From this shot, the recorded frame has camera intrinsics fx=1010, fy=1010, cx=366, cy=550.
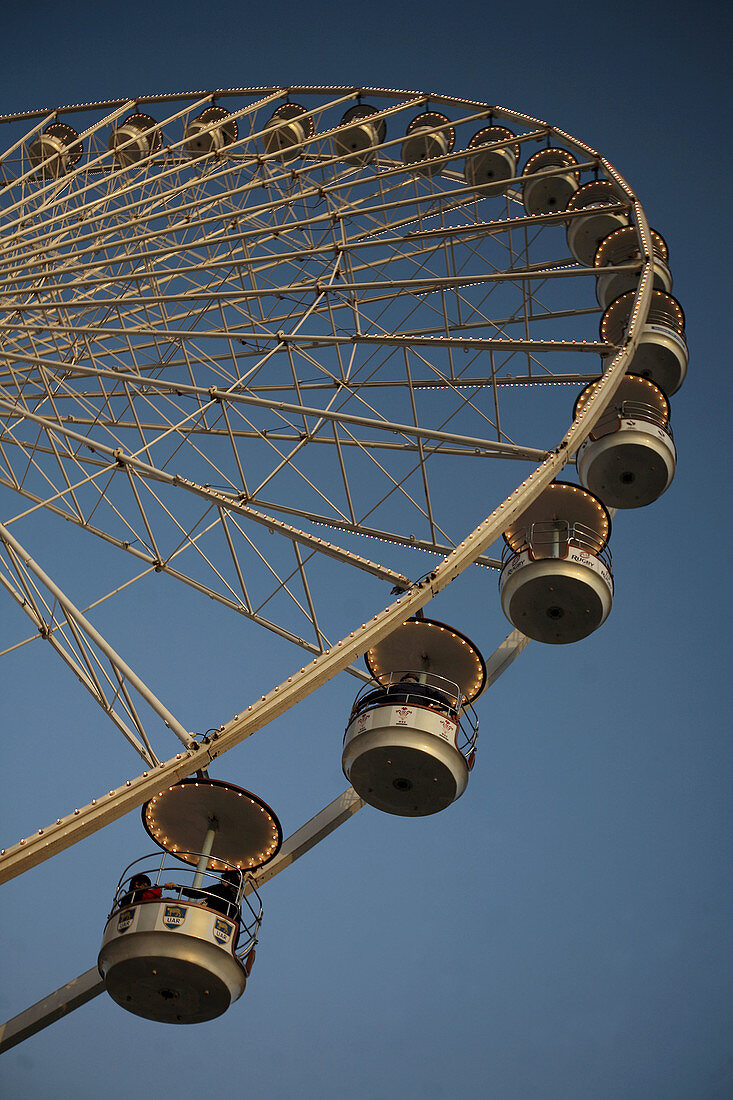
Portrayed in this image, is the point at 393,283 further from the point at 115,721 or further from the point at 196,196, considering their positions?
the point at 196,196

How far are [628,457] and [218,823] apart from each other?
9.19 meters

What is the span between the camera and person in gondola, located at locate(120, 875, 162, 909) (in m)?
11.7

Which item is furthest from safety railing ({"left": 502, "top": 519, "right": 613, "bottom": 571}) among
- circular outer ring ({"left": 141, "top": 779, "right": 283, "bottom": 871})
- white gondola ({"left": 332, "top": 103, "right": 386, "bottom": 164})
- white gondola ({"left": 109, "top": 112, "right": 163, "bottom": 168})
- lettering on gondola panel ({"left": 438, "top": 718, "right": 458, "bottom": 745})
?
white gondola ({"left": 109, "top": 112, "right": 163, "bottom": 168})

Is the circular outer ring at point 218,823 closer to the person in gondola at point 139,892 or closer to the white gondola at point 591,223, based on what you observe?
the person in gondola at point 139,892

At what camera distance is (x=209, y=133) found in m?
26.0

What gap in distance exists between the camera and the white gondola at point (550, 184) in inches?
965

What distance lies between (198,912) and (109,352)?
1156 centimetres

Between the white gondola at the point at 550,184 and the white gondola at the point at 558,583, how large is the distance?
1171cm

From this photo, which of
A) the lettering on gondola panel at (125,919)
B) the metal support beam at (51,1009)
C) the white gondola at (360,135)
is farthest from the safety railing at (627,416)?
the metal support beam at (51,1009)

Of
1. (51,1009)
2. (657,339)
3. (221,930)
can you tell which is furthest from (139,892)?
(657,339)

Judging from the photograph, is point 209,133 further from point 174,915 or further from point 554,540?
point 174,915

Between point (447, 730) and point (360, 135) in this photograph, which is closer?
point (447, 730)

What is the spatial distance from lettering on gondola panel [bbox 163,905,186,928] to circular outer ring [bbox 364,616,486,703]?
4760 millimetres

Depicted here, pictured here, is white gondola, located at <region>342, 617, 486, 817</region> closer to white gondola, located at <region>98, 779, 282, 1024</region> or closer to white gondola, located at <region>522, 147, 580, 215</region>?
white gondola, located at <region>98, 779, 282, 1024</region>
